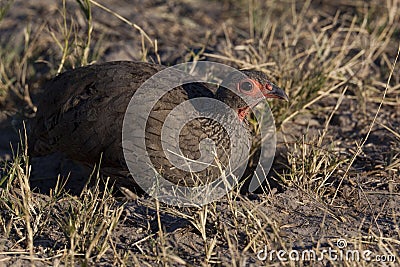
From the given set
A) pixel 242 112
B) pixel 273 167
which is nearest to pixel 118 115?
pixel 242 112

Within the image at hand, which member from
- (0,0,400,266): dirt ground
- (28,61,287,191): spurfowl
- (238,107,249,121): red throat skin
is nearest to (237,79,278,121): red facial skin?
(28,61,287,191): spurfowl

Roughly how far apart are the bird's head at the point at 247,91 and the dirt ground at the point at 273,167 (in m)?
0.37

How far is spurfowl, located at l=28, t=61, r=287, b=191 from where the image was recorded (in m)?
3.89

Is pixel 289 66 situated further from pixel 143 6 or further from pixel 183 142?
pixel 143 6

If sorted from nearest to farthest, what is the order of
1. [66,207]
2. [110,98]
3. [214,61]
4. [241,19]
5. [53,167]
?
[66,207] → [110,98] → [53,167] → [214,61] → [241,19]

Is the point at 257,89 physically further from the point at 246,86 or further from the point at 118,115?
the point at 118,115

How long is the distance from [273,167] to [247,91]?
59 centimetres

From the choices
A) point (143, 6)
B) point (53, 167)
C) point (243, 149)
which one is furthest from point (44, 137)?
point (143, 6)

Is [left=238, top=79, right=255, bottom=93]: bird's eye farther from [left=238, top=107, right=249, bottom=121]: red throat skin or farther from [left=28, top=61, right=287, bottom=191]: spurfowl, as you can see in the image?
[left=238, top=107, right=249, bottom=121]: red throat skin

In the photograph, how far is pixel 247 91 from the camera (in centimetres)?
407

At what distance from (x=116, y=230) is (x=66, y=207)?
1.31ft

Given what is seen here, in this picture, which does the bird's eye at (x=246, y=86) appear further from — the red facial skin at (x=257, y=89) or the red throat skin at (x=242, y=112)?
the red throat skin at (x=242, y=112)

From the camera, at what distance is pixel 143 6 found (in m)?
6.62

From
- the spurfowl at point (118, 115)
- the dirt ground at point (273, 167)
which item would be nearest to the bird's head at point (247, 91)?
the spurfowl at point (118, 115)
